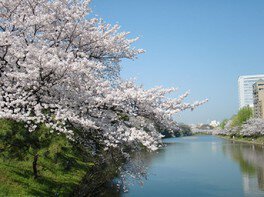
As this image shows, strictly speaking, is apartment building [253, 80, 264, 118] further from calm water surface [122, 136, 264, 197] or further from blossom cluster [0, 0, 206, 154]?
blossom cluster [0, 0, 206, 154]

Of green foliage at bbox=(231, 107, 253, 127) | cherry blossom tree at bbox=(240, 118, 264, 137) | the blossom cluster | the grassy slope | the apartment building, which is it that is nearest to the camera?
the blossom cluster

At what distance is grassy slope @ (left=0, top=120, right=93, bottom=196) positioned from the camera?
38.4ft

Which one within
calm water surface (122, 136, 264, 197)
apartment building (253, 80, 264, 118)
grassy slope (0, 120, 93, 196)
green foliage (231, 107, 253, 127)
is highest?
apartment building (253, 80, 264, 118)

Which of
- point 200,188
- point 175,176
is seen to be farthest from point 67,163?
point 175,176

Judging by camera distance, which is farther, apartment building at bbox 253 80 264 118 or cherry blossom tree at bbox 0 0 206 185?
apartment building at bbox 253 80 264 118

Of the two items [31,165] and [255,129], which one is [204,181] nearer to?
[31,165]

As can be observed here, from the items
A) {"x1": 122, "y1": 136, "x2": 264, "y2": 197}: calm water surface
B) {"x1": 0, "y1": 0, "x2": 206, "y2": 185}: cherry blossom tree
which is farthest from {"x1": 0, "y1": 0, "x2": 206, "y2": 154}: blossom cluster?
{"x1": 122, "y1": 136, "x2": 264, "y2": 197}: calm water surface

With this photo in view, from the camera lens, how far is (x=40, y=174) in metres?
14.1

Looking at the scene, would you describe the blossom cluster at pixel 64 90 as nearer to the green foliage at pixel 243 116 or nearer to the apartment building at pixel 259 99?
the green foliage at pixel 243 116

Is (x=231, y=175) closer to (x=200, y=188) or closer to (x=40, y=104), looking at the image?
(x=200, y=188)

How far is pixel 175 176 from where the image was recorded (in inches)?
1214

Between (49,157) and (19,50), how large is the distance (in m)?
8.41

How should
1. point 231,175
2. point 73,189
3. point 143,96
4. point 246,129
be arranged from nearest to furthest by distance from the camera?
point 143,96 < point 73,189 < point 231,175 < point 246,129

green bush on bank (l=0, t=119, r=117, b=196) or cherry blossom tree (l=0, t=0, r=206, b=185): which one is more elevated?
cherry blossom tree (l=0, t=0, r=206, b=185)
